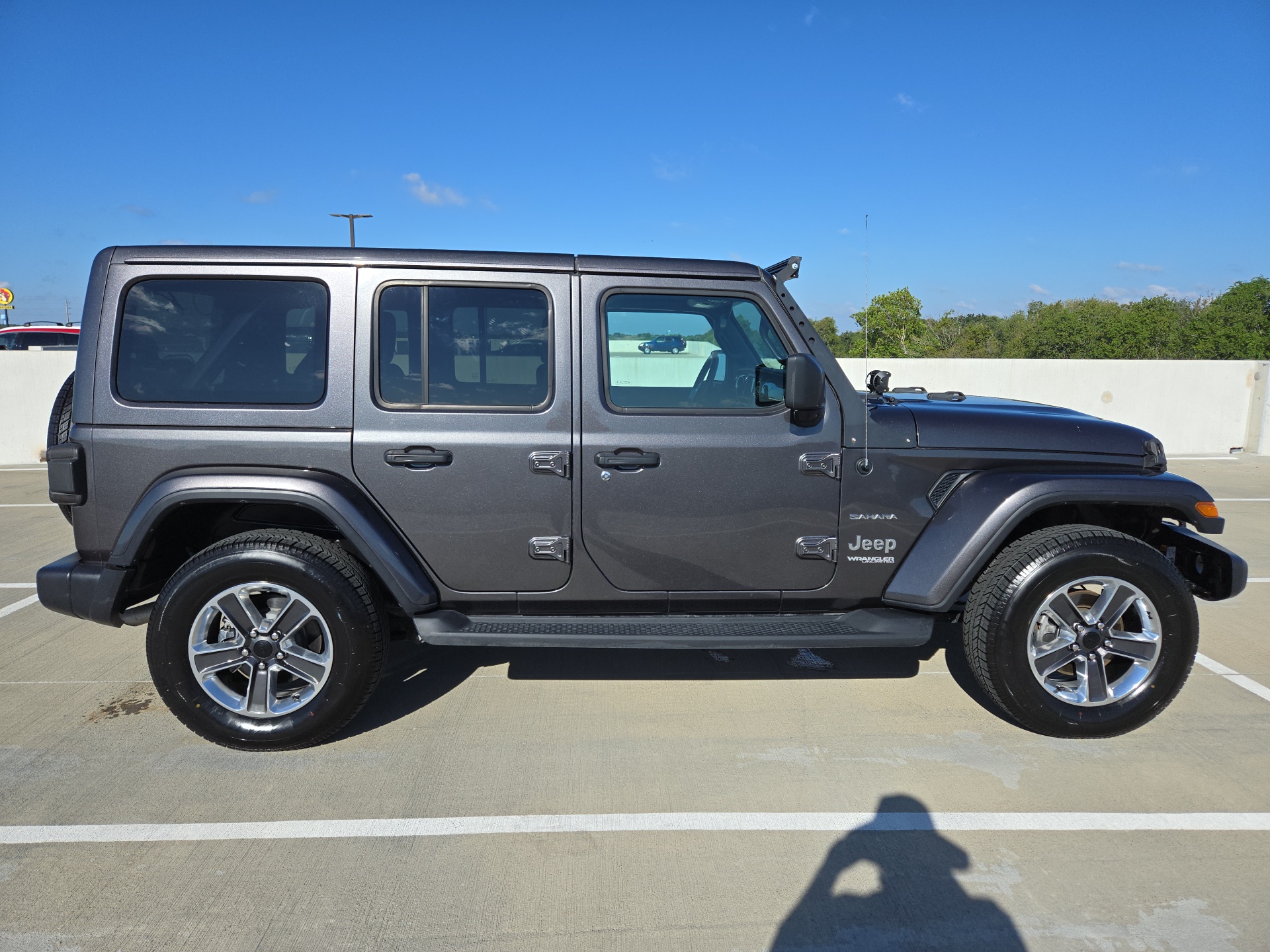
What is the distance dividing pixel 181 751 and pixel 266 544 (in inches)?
36.7

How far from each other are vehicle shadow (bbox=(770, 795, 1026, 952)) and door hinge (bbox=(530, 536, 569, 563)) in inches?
59.3

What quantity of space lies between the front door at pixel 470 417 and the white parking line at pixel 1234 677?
11.2 ft

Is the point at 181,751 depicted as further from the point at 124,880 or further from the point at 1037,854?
the point at 1037,854

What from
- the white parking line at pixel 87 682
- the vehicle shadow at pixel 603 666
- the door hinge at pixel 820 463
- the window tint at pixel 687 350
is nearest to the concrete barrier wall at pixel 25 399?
the white parking line at pixel 87 682

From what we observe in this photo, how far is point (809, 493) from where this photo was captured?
11.2 ft

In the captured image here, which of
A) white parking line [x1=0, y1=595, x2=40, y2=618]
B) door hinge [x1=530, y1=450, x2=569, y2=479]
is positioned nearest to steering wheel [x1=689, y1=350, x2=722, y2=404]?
door hinge [x1=530, y1=450, x2=569, y2=479]

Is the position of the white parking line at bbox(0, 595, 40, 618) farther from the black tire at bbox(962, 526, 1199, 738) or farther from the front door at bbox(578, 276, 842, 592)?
the black tire at bbox(962, 526, 1199, 738)

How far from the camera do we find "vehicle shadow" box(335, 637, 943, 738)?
4.00m

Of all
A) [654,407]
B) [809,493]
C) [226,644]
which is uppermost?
[654,407]

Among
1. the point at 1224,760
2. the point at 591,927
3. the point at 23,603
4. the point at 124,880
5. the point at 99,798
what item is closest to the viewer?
the point at 591,927

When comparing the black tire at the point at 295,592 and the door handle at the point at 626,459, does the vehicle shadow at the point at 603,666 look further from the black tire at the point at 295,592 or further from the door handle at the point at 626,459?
the door handle at the point at 626,459

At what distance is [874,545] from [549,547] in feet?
4.56

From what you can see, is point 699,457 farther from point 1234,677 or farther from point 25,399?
point 25,399

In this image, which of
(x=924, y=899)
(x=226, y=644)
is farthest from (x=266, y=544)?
(x=924, y=899)
